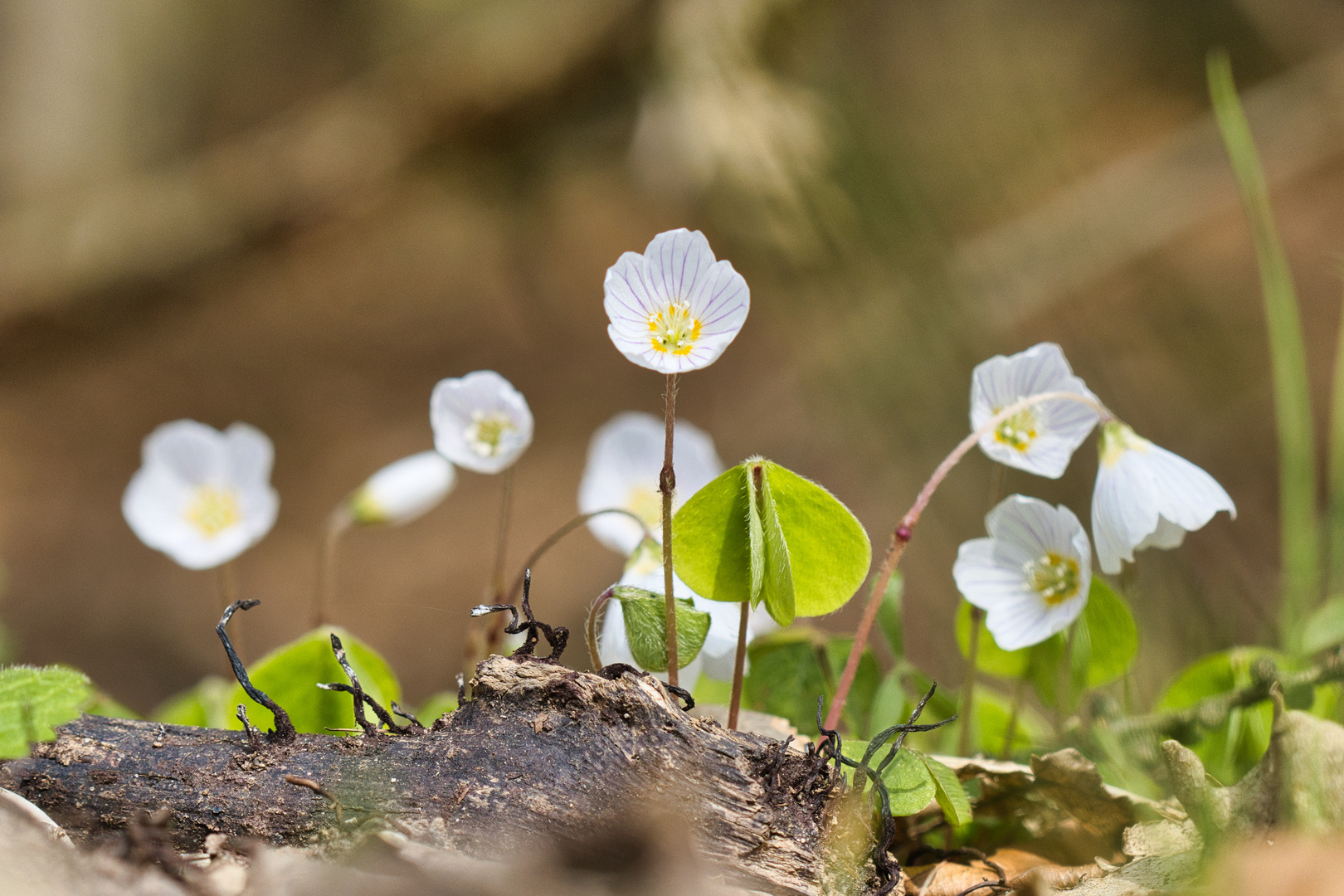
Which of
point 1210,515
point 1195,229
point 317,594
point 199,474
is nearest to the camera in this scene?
point 1210,515

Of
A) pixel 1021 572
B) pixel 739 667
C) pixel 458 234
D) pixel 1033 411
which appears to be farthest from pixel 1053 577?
pixel 458 234

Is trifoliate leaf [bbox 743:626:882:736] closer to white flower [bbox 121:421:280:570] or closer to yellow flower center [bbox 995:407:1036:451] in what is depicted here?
yellow flower center [bbox 995:407:1036:451]

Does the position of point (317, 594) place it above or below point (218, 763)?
above

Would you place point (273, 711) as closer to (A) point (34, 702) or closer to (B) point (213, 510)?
(A) point (34, 702)

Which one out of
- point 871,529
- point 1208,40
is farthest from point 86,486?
point 1208,40

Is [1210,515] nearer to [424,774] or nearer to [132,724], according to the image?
[424,774]
